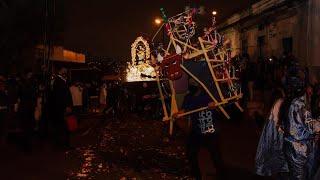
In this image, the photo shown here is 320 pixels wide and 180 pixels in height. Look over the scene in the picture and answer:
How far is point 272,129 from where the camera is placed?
21.1ft

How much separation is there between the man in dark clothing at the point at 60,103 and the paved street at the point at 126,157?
2.06 ft

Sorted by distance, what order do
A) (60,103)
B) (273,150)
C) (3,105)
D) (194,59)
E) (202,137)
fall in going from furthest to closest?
(194,59) → (3,105) → (60,103) → (202,137) → (273,150)

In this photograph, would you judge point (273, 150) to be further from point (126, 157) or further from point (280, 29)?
point (280, 29)

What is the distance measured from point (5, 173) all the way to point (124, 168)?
7.69ft

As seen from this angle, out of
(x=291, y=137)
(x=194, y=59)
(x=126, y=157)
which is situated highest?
(x=194, y=59)

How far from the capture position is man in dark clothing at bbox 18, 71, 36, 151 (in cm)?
1262

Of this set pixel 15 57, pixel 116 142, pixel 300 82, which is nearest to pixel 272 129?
pixel 300 82

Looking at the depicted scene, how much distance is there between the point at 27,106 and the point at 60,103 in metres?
1.41

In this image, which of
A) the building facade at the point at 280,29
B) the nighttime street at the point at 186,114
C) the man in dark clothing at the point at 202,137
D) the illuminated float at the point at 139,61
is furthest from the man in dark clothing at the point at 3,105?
the building facade at the point at 280,29

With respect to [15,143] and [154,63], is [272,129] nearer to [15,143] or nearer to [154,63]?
[154,63]

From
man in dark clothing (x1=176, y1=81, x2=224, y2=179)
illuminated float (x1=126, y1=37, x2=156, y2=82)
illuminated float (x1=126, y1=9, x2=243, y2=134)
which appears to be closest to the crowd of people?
man in dark clothing (x1=176, y1=81, x2=224, y2=179)

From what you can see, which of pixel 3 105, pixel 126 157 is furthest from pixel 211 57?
pixel 3 105

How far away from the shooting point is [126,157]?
1114 cm

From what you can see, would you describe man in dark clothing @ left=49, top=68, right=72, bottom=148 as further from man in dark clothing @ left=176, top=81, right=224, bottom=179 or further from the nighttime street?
man in dark clothing @ left=176, top=81, right=224, bottom=179
